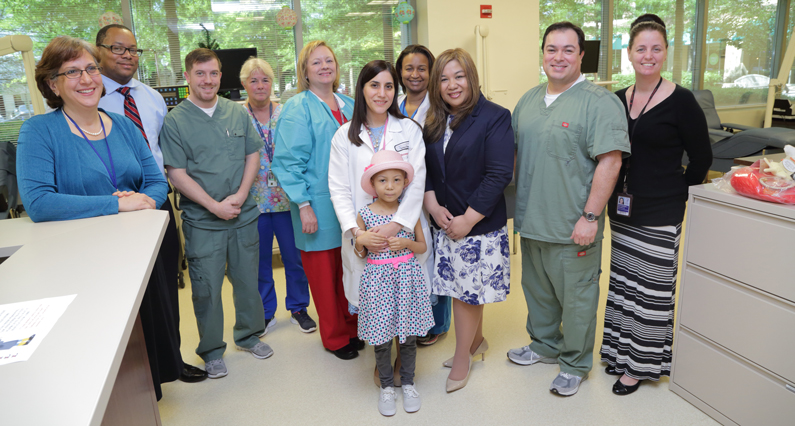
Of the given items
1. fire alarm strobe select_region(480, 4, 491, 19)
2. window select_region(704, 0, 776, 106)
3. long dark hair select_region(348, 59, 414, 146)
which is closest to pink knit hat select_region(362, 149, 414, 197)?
long dark hair select_region(348, 59, 414, 146)

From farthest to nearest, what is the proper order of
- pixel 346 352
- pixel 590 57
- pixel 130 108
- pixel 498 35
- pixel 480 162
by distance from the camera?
pixel 590 57 < pixel 498 35 < pixel 346 352 < pixel 130 108 < pixel 480 162

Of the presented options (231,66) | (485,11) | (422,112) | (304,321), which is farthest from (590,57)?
(304,321)

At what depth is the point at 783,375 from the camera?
5.70 ft

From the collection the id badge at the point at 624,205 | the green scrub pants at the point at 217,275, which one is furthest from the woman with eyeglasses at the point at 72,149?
the id badge at the point at 624,205

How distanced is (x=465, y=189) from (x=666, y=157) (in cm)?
83

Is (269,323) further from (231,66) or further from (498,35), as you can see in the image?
(498,35)

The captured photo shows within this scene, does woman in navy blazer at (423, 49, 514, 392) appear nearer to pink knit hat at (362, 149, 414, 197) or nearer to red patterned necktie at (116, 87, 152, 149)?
pink knit hat at (362, 149, 414, 197)

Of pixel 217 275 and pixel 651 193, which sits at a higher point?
pixel 651 193

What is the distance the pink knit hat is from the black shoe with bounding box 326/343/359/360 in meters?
1.02

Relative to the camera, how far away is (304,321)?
3.06m

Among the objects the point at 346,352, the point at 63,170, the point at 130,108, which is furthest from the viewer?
the point at 346,352

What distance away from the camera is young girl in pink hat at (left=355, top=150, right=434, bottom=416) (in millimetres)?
2082

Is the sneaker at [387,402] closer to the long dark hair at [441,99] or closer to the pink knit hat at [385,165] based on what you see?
the pink knit hat at [385,165]

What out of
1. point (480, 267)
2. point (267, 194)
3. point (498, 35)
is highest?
point (498, 35)
